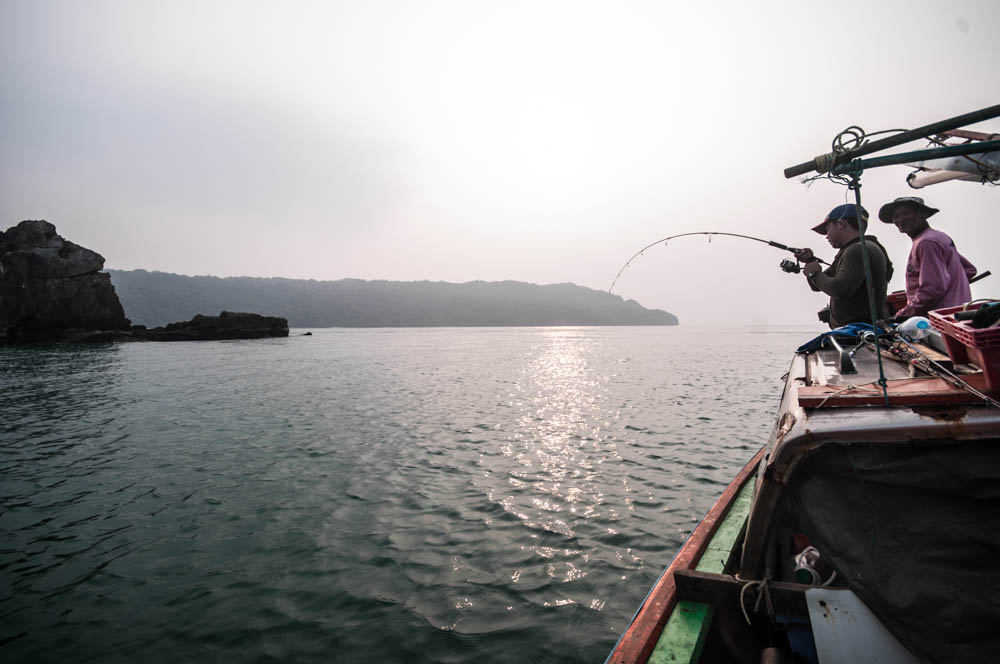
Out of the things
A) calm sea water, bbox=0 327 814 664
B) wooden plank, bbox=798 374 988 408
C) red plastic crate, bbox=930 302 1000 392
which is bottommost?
calm sea water, bbox=0 327 814 664

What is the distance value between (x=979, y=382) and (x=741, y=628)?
262 cm

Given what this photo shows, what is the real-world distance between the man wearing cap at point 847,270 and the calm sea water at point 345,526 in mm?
→ 4459

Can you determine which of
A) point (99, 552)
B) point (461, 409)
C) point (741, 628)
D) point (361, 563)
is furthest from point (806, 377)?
point (461, 409)

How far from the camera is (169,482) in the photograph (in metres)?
9.95

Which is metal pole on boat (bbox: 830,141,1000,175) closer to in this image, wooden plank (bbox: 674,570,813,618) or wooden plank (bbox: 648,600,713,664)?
wooden plank (bbox: 674,570,813,618)

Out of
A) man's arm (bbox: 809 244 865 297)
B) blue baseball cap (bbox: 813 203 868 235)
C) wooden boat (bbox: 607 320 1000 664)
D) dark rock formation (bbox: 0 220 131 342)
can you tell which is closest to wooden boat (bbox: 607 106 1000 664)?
wooden boat (bbox: 607 320 1000 664)

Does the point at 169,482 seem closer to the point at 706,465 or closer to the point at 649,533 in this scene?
the point at 649,533

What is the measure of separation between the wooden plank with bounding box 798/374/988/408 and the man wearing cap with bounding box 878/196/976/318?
12.5ft

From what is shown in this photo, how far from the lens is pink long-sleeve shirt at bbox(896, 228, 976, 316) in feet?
19.7

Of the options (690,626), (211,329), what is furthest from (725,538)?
(211,329)

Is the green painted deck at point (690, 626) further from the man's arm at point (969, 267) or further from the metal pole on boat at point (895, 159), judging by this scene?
the man's arm at point (969, 267)

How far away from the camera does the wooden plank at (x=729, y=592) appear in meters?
3.27

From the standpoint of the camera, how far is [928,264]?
19.9 ft

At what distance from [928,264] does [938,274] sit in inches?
7.0
